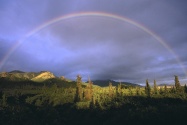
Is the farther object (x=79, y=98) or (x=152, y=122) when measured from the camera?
(x=79, y=98)

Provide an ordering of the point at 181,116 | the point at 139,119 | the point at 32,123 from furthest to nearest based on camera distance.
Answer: the point at 32,123 → the point at 139,119 → the point at 181,116

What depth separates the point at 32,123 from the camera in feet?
335

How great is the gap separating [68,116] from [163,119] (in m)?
55.6

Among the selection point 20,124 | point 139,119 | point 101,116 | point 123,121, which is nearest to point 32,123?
point 20,124

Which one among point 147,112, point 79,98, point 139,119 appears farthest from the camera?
point 79,98

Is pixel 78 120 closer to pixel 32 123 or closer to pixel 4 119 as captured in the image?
pixel 32 123

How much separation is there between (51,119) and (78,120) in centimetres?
1233

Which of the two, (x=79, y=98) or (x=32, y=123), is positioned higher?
(x=79, y=98)

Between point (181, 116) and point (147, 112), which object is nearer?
point (181, 116)

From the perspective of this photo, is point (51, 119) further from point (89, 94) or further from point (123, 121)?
point (89, 94)

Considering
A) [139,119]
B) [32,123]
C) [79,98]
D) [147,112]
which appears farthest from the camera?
[79,98]

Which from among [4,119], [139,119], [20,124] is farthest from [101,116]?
[4,119]

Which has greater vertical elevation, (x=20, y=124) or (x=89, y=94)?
(x=89, y=94)

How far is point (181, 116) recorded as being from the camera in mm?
72562
